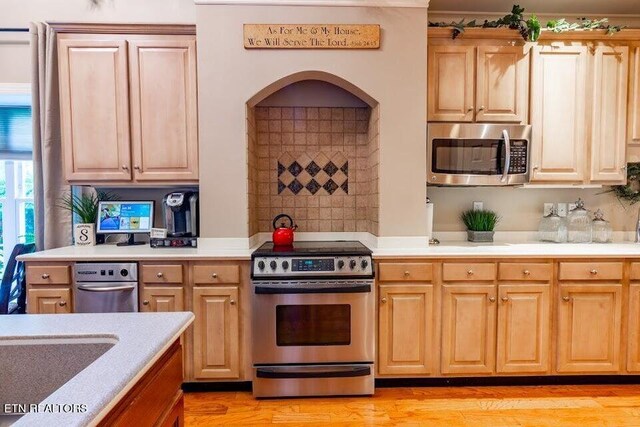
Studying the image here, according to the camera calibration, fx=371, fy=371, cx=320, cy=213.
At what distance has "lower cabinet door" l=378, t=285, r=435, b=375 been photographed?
2557 millimetres

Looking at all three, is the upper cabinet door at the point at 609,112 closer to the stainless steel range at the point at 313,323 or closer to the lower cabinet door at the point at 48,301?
the stainless steel range at the point at 313,323

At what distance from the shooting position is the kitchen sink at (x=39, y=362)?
3.43ft

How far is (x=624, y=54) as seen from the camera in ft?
9.39

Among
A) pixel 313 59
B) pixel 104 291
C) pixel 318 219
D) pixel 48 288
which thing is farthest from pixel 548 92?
pixel 48 288

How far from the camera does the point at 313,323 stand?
2.51 m

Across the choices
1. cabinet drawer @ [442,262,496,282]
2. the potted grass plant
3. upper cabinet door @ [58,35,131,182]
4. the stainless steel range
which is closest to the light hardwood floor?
the stainless steel range

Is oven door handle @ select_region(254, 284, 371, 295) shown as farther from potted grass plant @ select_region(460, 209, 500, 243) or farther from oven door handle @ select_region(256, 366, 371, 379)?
potted grass plant @ select_region(460, 209, 500, 243)

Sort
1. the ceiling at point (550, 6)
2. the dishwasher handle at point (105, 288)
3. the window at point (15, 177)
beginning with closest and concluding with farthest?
the dishwasher handle at point (105, 288), the ceiling at point (550, 6), the window at point (15, 177)

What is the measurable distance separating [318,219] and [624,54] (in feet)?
8.89

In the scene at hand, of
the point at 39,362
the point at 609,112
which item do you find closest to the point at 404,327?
the point at 39,362

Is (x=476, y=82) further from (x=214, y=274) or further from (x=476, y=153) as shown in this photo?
(x=214, y=274)

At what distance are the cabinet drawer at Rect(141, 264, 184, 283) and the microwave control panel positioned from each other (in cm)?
256

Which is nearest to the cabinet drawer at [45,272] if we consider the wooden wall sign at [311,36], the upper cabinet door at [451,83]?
the wooden wall sign at [311,36]

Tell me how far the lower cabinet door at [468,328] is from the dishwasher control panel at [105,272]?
2.14 m
